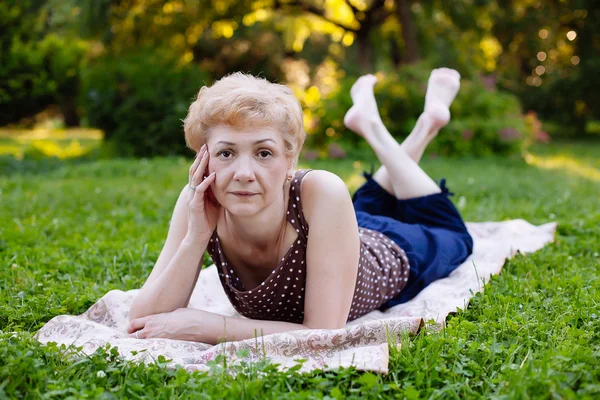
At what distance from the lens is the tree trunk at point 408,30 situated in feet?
41.4

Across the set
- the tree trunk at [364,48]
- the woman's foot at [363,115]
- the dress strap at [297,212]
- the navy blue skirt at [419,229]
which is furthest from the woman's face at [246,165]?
the tree trunk at [364,48]

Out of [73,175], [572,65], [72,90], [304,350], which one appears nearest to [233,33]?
[72,90]

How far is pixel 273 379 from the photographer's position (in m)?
2.21

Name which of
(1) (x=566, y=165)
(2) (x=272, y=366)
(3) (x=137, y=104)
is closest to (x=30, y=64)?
(3) (x=137, y=104)

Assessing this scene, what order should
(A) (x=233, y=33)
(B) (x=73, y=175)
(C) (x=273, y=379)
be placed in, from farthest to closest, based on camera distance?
(A) (x=233, y=33)
(B) (x=73, y=175)
(C) (x=273, y=379)

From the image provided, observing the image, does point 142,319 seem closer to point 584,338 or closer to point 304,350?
point 304,350

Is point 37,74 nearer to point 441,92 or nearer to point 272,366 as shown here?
point 441,92

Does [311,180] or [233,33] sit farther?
[233,33]

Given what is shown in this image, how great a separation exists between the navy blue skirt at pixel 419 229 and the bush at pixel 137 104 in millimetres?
6929

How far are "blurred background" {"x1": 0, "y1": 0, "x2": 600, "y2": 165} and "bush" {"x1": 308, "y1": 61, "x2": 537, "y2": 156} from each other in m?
0.02

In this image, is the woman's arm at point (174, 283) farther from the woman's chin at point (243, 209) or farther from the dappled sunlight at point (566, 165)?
the dappled sunlight at point (566, 165)

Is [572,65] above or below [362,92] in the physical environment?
above

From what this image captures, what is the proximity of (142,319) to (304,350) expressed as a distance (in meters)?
0.81

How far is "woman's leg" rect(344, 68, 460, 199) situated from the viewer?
4246 millimetres
